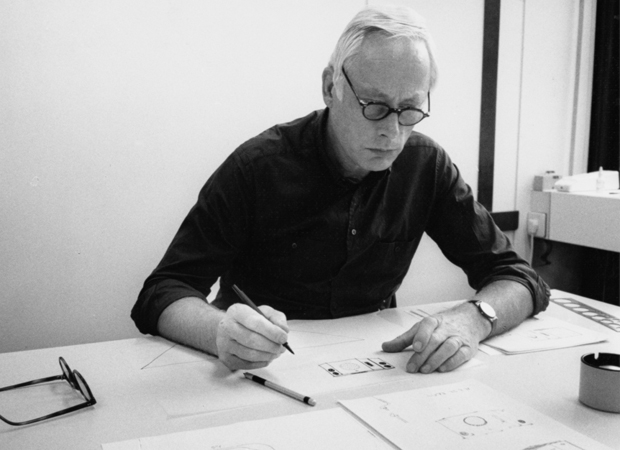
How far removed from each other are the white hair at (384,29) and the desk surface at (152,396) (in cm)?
68

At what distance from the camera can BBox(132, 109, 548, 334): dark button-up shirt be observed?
1.45 meters

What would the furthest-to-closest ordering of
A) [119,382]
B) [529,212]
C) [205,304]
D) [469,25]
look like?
[529,212] → [469,25] → [205,304] → [119,382]

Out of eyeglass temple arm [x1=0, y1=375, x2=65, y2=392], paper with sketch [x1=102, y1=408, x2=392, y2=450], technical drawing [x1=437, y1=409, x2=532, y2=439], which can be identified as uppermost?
paper with sketch [x1=102, y1=408, x2=392, y2=450]

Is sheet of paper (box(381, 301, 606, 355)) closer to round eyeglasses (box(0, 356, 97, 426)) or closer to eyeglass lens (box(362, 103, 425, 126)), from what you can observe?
eyeglass lens (box(362, 103, 425, 126))

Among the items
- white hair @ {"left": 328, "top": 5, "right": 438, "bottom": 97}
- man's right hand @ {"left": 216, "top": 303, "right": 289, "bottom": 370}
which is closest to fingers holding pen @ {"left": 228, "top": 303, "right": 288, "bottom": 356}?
man's right hand @ {"left": 216, "top": 303, "right": 289, "bottom": 370}

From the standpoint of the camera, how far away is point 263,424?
2.80 feet

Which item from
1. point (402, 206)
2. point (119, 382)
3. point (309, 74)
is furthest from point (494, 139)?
point (119, 382)

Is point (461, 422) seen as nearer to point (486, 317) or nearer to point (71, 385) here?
point (486, 317)

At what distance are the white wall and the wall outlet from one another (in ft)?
4.22

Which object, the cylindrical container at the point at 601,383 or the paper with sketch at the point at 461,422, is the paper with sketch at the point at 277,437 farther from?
the cylindrical container at the point at 601,383

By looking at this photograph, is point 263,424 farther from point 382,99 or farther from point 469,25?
point 469,25

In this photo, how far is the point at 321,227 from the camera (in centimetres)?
153

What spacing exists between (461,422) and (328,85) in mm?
900

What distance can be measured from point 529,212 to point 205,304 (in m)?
2.14
